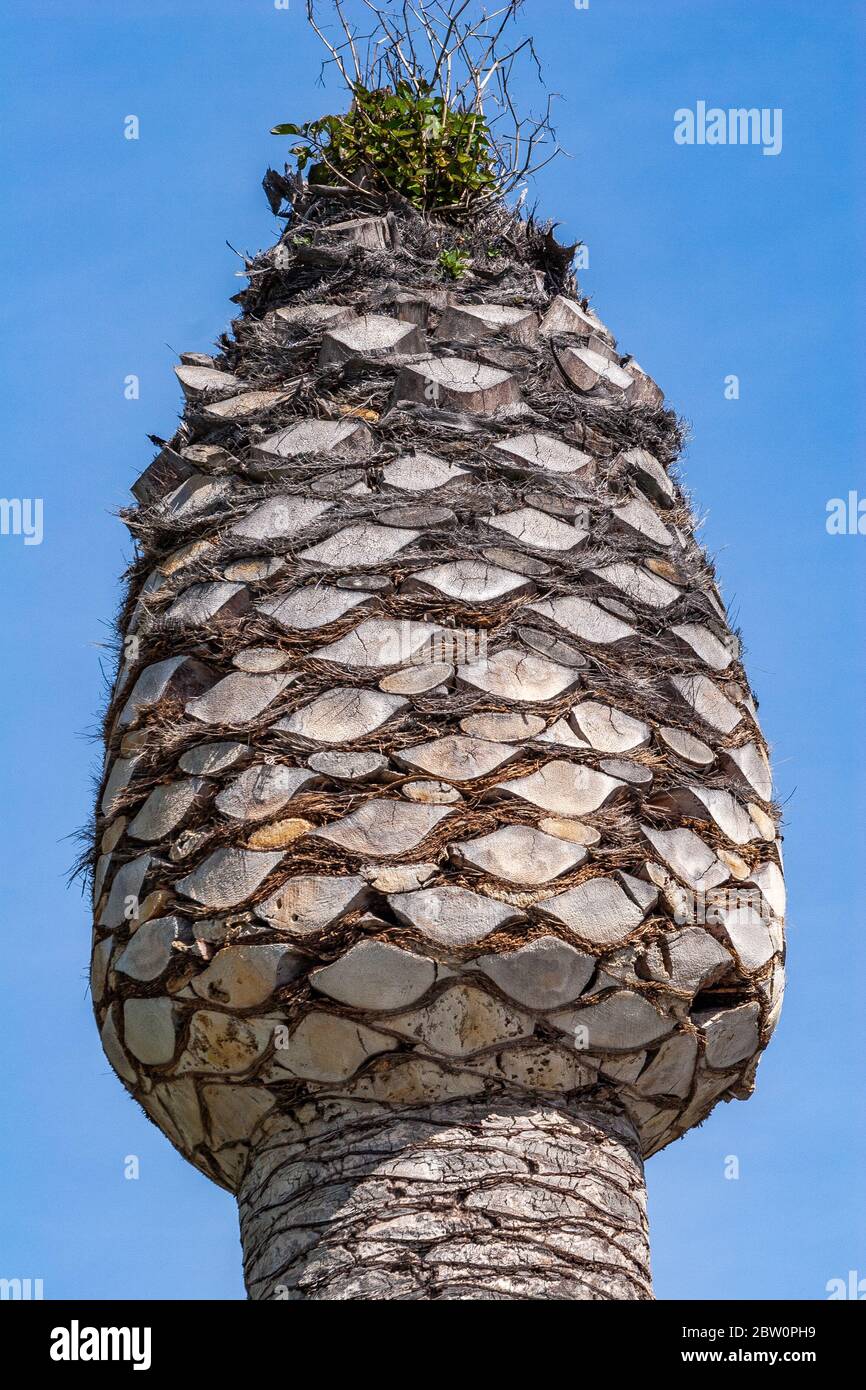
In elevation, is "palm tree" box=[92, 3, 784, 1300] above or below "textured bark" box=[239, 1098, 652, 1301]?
above

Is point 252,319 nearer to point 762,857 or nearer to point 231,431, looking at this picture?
point 231,431

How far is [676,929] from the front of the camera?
178 inches

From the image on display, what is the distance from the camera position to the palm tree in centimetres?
429

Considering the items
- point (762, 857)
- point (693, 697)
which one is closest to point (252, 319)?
point (693, 697)

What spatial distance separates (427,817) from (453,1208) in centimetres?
87

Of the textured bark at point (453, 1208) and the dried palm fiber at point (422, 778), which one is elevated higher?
the dried palm fiber at point (422, 778)

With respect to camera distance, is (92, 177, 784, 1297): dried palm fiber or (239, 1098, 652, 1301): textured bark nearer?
(239, 1098, 652, 1301): textured bark

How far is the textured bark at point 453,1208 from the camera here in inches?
162

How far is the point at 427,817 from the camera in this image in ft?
14.4

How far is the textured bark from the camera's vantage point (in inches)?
162
